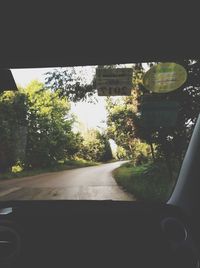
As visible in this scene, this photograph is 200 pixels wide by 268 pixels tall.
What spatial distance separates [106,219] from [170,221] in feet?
1.53

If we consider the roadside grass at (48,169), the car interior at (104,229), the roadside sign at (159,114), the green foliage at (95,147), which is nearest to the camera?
the car interior at (104,229)

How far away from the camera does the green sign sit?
9.23 feet

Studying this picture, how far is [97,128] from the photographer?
10.1 ft

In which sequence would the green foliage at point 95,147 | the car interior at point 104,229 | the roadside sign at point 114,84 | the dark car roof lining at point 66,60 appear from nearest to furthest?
1. the car interior at point 104,229
2. the roadside sign at point 114,84
3. the green foliage at point 95,147
4. the dark car roof lining at point 66,60

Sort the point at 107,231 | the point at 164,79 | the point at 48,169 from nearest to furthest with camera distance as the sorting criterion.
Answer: the point at 107,231
the point at 164,79
the point at 48,169

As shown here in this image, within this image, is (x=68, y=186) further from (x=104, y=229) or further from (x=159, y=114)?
(x=159, y=114)

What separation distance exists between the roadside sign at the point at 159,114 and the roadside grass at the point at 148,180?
44 centimetres

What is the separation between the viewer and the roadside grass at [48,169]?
9.71 feet

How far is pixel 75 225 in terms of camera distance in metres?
2.21

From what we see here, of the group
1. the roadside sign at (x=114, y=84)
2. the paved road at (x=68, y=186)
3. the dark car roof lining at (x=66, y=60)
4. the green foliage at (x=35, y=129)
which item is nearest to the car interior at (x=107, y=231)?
the paved road at (x=68, y=186)

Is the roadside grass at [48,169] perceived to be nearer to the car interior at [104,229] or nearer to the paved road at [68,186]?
the paved road at [68,186]

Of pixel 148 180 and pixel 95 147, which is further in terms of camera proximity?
pixel 95 147

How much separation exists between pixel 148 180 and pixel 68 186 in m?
0.85

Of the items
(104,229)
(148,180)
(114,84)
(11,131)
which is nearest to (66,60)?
(114,84)
